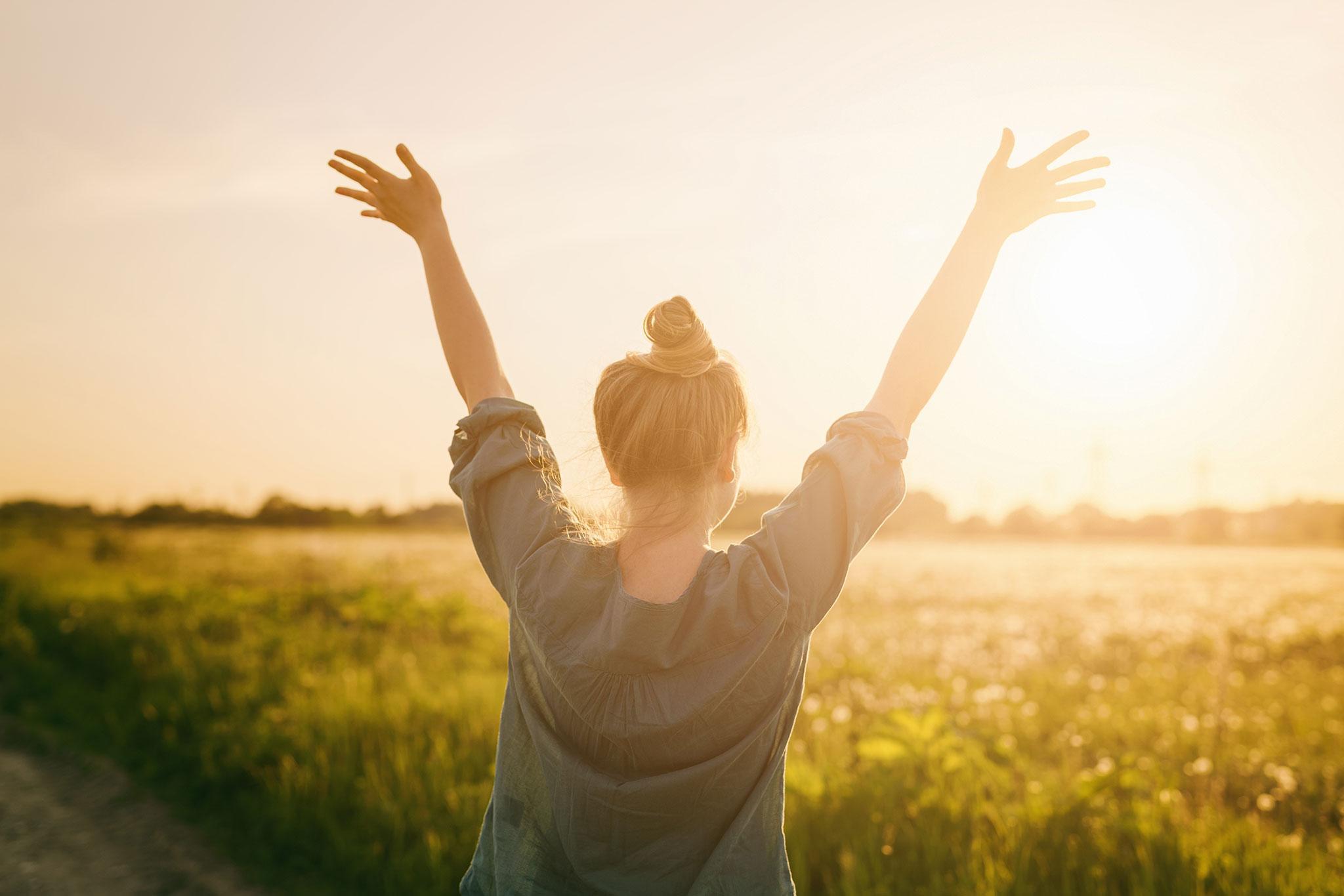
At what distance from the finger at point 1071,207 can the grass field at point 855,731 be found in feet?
Answer: 10.8

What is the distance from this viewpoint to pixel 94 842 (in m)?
5.71

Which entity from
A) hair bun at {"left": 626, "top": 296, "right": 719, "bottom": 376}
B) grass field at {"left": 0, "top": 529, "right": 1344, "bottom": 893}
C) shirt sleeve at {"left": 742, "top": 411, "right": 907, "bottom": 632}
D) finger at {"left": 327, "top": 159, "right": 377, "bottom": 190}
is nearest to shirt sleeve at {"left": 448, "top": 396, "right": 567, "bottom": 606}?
hair bun at {"left": 626, "top": 296, "right": 719, "bottom": 376}

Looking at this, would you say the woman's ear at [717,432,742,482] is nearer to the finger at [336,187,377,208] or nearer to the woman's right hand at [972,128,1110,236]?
the woman's right hand at [972,128,1110,236]

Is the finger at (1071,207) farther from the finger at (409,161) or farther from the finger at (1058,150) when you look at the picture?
the finger at (409,161)

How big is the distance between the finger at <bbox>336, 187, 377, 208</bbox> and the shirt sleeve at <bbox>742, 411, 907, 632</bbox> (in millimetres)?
1310

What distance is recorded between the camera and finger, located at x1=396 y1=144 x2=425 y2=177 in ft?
6.92

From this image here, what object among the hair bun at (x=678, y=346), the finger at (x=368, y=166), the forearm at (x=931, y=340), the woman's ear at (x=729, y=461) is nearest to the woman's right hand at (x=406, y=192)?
the finger at (x=368, y=166)

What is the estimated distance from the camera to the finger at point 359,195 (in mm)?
2215

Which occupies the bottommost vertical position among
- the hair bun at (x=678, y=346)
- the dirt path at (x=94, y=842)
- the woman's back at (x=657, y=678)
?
the dirt path at (x=94, y=842)

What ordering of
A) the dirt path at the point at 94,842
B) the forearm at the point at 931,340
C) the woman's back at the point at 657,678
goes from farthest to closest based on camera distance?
the dirt path at the point at 94,842
the forearm at the point at 931,340
the woman's back at the point at 657,678

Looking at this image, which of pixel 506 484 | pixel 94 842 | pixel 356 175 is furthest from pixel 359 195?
pixel 94 842

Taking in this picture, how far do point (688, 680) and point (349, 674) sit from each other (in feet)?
24.6

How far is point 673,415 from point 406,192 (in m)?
1.02

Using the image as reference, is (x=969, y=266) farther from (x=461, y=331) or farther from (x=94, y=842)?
(x=94, y=842)
